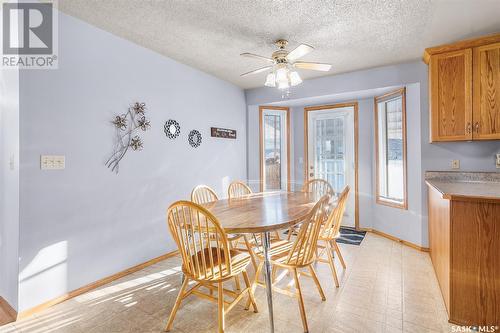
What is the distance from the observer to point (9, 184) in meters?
2.16

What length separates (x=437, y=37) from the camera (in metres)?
2.75

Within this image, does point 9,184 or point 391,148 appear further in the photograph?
point 391,148

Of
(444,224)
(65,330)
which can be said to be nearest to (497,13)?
(444,224)

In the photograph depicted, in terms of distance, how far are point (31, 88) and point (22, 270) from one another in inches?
54.7

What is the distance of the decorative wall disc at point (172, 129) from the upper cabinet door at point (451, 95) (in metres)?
3.01

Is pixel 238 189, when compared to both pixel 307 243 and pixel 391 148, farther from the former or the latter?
pixel 391 148

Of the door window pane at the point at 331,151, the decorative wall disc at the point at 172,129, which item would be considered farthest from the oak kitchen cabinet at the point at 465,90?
the decorative wall disc at the point at 172,129

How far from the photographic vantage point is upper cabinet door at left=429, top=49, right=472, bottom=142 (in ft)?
9.27

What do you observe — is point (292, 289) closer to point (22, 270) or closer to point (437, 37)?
point (22, 270)

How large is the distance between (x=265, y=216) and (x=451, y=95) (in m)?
2.57

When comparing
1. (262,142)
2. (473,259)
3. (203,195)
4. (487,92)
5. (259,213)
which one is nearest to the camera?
(473,259)

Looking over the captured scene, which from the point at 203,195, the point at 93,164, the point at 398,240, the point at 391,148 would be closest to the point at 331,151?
the point at 391,148

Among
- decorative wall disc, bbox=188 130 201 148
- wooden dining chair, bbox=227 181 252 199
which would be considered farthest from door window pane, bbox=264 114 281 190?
decorative wall disc, bbox=188 130 201 148

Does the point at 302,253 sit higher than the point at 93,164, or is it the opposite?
the point at 93,164
